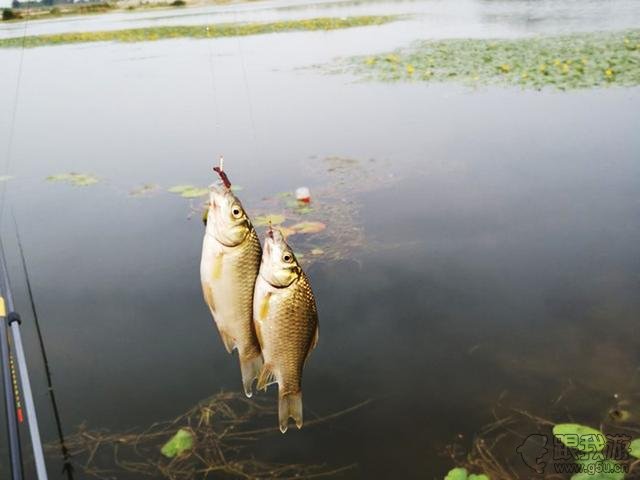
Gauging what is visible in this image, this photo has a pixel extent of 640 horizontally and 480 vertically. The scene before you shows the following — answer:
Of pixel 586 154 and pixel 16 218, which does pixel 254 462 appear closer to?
pixel 16 218

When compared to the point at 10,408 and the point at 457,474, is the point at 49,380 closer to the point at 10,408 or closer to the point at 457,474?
the point at 10,408

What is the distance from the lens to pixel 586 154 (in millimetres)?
7824

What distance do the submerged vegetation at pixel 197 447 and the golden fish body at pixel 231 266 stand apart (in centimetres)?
201

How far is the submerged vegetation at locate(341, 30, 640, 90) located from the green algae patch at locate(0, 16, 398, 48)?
41.5 feet

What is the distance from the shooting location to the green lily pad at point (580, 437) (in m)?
3.32

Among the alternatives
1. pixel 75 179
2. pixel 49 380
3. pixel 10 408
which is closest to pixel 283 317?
pixel 10 408

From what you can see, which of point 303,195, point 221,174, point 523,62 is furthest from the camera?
point 523,62

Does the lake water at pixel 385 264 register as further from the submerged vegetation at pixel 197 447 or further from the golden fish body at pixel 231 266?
the golden fish body at pixel 231 266

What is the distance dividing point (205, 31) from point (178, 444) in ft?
98.8

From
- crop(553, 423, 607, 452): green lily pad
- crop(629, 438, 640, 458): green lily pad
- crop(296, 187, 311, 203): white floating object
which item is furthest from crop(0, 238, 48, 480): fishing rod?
crop(296, 187, 311, 203): white floating object

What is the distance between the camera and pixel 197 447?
12.1 ft

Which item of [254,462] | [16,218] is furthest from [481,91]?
[254,462]

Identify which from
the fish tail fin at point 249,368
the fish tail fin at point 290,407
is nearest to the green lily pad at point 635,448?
the fish tail fin at point 290,407

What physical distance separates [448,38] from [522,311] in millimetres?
18890
